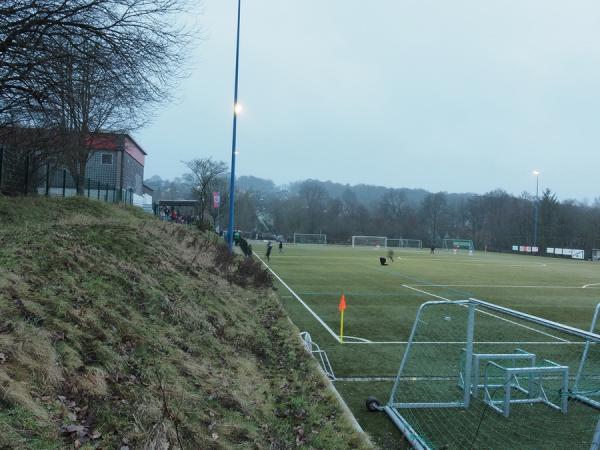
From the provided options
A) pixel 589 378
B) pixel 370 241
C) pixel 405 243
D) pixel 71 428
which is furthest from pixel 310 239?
pixel 71 428

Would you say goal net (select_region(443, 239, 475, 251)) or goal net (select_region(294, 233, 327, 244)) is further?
goal net (select_region(294, 233, 327, 244))

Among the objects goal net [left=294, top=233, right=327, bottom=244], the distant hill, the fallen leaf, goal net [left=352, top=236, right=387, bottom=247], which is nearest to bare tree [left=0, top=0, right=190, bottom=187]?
the fallen leaf

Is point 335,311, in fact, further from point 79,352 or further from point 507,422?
point 79,352

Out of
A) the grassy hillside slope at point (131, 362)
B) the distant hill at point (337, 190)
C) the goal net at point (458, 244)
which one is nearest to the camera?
the grassy hillside slope at point (131, 362)

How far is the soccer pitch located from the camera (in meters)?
5.88

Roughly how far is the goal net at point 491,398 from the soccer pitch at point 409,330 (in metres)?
0.03

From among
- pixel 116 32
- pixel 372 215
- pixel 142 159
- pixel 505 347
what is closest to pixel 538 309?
pixel 505 347

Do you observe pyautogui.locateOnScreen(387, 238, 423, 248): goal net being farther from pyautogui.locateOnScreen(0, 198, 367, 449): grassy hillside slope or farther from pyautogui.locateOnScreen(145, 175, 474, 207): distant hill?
pyautogui.locateOnScreen(0, 198, 367, 449): grassy hillside slope

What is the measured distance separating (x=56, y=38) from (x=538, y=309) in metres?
16.7

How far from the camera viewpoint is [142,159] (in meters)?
66.7

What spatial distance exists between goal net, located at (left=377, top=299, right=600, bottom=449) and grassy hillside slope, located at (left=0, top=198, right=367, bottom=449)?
47.9 inches

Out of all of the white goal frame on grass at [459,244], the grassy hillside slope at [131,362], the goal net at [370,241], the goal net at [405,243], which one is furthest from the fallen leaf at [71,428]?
the goal net at [405,243]

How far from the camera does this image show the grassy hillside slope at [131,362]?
12.6ft

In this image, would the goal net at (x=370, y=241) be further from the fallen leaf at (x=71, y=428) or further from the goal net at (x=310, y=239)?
the fallen leaf at (x=71, y=428)
